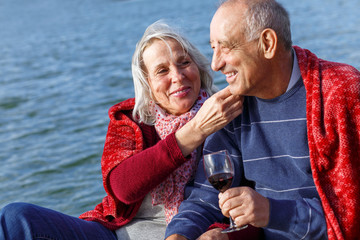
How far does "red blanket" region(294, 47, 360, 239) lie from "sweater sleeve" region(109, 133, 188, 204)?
72 cm

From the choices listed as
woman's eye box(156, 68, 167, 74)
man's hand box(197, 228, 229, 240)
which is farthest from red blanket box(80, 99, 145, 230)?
man's hand box(197, 228, 229, 240)

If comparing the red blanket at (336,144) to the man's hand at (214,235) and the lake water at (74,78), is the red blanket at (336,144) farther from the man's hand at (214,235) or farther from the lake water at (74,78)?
the lake water at (74,78)

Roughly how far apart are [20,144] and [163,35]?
531cm

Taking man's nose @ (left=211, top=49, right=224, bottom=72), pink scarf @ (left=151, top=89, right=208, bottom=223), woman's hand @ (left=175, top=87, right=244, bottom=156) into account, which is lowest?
pink scarf @ (left=151, top=89, right=208, bottom=223)

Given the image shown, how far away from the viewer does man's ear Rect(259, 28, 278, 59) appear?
2.65 meters

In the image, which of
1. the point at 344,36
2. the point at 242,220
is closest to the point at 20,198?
the point at 242,220

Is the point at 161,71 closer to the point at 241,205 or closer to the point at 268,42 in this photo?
the point at 268,42

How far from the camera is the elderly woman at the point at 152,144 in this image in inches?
119

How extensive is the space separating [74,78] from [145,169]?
8.94 meters

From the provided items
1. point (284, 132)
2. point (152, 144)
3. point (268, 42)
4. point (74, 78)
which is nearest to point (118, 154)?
point (152, 144)

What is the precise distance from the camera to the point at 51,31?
19.2 m

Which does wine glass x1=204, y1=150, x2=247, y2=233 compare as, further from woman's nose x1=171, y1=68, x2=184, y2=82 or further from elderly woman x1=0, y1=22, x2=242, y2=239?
woman's nose x1=171, y1=68, x2=184, y2=82

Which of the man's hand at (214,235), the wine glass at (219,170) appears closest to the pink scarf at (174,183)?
the man's hand at (214,235)

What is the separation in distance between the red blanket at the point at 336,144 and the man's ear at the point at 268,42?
21 centimetres
